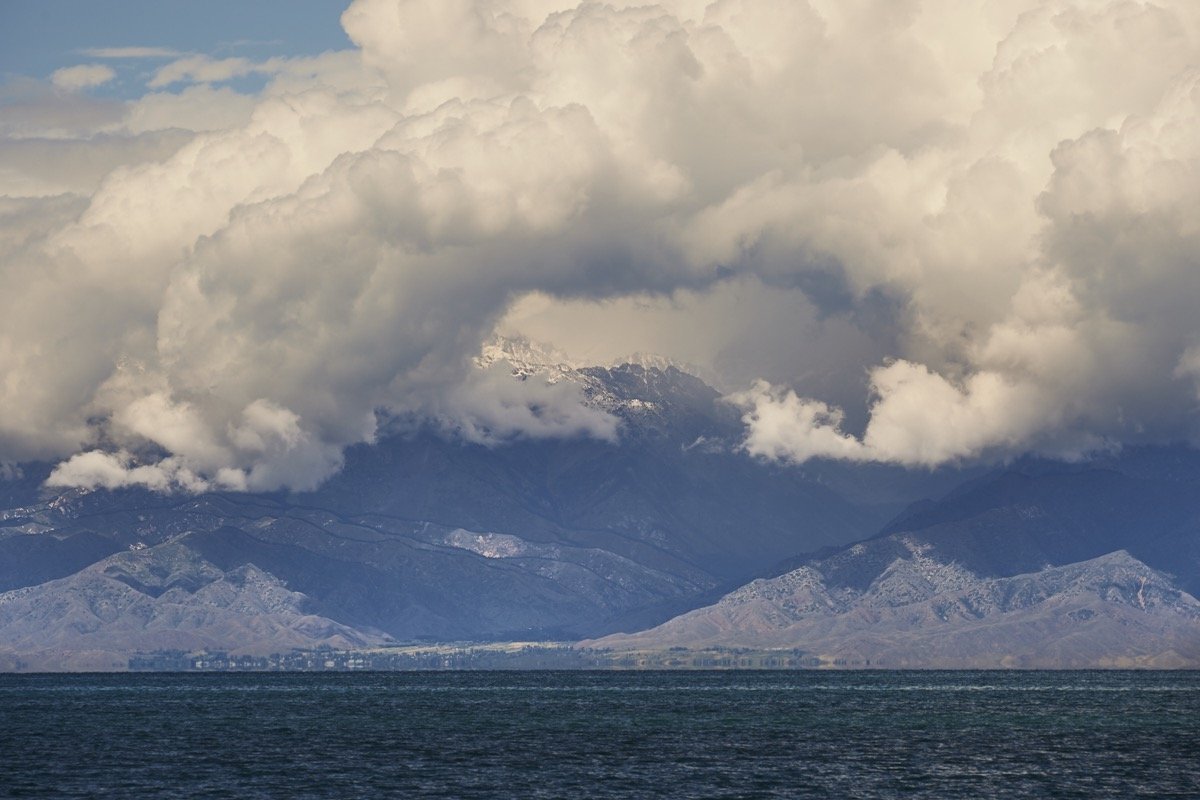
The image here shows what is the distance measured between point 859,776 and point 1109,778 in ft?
94.1

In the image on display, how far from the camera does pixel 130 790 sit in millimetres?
185500

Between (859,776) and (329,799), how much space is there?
6270cm

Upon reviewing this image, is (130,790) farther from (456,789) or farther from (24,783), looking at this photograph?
(456,789)

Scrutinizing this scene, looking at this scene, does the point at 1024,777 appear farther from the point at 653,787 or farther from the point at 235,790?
the point at 235,790

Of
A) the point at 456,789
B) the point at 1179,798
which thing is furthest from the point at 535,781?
the point at 1179,798

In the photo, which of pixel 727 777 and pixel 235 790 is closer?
pixel 235 790

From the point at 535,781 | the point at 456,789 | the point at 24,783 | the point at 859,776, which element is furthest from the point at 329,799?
the point at 859,776

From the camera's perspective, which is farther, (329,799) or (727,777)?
(727,777)

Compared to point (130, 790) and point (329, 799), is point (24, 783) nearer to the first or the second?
point (130, 790)

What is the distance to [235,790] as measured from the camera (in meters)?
185

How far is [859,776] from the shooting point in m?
198

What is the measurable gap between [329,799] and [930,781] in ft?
222

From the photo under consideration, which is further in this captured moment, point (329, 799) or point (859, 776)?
point (859, 776)

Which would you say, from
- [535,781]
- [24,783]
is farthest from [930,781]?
[24,783]
